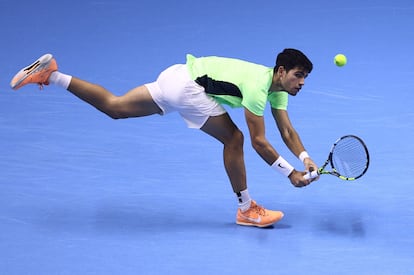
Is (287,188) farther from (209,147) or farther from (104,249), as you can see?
(104,249)

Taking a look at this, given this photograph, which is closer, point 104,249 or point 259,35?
point 104,249

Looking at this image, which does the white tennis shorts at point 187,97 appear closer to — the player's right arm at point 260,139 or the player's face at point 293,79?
the player's right arm at point 260,139

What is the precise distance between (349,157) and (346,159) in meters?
0.02

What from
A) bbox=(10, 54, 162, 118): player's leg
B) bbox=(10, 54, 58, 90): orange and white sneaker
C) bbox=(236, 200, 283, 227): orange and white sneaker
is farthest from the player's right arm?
bbox=(10, 54, 58, 90): orange and white sneaker

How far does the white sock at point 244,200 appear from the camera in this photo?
7.49 m

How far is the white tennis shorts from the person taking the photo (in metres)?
7.39

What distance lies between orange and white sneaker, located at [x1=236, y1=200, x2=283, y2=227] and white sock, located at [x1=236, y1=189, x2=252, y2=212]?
2 centimetres

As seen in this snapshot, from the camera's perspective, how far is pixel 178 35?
39.2ft

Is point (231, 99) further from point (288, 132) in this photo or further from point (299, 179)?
point (299, 179)

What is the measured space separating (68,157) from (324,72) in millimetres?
3210

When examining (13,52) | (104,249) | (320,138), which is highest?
(13,52)

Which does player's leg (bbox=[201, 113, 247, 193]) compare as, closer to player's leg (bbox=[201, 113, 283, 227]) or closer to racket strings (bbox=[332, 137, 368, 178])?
player's leg (bbox=[201, 113, 283, 227])

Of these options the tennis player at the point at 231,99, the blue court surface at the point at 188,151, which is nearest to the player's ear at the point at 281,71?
the tennis player at the point at 231,99

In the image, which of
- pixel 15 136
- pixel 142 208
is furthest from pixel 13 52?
pixel 142 208
